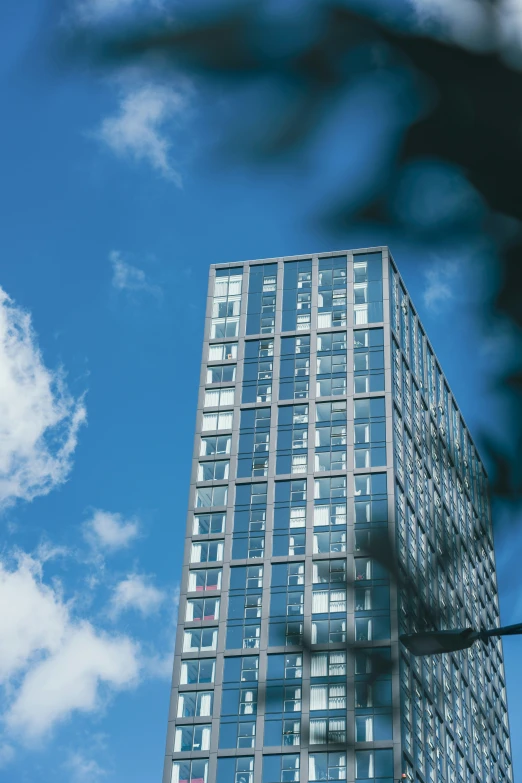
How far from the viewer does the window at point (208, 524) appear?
55.4 m

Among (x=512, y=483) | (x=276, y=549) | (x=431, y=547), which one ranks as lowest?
(x=431, y=547)

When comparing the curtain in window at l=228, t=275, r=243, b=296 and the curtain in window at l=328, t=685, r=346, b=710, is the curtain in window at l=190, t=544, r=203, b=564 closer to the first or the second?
the curtain in window at l=228, t=275, r=243, b=296

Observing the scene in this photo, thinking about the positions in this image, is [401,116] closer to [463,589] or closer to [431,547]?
[431,547]

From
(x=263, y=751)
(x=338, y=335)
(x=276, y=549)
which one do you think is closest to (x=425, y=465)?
(x=263, y=751)

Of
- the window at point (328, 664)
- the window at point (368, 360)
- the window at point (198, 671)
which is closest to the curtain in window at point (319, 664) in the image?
the window at point (328, 664)

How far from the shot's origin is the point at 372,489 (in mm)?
52500

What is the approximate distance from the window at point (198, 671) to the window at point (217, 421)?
1211 centimetres

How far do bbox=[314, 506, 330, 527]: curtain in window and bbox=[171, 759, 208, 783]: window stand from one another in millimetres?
11574

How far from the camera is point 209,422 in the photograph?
5894 cm

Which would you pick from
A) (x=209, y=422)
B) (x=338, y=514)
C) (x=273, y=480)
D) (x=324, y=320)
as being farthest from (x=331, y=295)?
(x=338, y=514)

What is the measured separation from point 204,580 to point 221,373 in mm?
11508

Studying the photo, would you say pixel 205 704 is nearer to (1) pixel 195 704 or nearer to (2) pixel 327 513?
(1) pixel 195 704

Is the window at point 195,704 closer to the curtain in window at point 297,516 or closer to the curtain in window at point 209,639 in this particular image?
the curtain in window at point 209,639

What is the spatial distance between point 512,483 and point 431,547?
23cm
